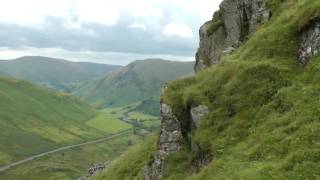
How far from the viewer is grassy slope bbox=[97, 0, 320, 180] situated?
3569 centimetres

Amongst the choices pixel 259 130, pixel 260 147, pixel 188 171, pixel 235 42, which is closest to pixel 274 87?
pixel 259 130

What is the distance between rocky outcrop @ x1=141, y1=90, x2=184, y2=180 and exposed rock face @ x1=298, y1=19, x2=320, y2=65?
14988 millimetres

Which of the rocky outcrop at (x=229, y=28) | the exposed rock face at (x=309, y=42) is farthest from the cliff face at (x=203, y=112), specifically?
the rocky outcrop at (x=229, y=28)

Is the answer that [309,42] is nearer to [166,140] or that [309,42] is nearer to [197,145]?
[197,145]

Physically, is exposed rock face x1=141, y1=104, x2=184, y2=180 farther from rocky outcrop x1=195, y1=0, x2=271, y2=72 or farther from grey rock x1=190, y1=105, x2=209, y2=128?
rocky outcrop x1=195, y1=0, x2=271, y2=72

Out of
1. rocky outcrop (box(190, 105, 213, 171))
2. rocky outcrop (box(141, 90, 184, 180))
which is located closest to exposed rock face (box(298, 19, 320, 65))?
rocky outcrop (box(190, 105, 213, 171))

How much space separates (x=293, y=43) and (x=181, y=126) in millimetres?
14545

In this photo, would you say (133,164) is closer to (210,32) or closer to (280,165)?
(210,32)

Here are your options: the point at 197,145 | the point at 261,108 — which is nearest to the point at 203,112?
the point at 197,145

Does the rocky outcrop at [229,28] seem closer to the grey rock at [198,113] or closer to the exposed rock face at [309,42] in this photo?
the exposed rock face at [309,42]

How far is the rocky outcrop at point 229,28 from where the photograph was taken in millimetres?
69125

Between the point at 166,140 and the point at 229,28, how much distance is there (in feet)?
106

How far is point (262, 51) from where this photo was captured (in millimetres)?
51312

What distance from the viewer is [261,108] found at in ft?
145
